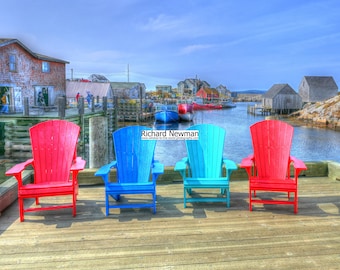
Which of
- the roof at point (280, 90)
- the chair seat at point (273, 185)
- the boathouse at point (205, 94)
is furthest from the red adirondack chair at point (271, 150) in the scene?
the boathouse at point (205, 94)

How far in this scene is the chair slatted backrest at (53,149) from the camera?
3.43 metres

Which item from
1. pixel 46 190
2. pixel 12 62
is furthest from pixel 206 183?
pixel 12 62

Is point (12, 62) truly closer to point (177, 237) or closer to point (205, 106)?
point (177, 237)

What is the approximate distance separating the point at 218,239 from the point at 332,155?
18.9 meters

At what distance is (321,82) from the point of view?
54938 mm

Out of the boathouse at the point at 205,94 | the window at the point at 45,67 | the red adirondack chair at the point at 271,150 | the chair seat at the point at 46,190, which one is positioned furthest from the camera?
the boathouse at the point at 205,94

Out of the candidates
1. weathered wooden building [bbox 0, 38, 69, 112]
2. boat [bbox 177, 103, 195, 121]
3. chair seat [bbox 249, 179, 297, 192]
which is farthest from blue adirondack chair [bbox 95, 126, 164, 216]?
boat [bbox 177, 103, 195, 121]

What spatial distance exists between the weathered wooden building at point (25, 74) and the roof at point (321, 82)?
1849 inches

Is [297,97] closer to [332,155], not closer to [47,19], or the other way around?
[332,155]

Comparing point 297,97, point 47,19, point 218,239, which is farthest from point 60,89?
point 297,97

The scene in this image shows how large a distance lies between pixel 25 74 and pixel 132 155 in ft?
62.1

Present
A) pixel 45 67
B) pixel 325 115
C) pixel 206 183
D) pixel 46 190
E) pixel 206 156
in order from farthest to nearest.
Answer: pixel 325 115 → pixel 45 67 → pixel 206 156 → pixel 206 183 → pixel 46 190

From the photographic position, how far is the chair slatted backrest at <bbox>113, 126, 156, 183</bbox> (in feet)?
11.7

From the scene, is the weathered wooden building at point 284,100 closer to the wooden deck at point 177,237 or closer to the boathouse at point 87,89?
the boathouse at point 87,89
